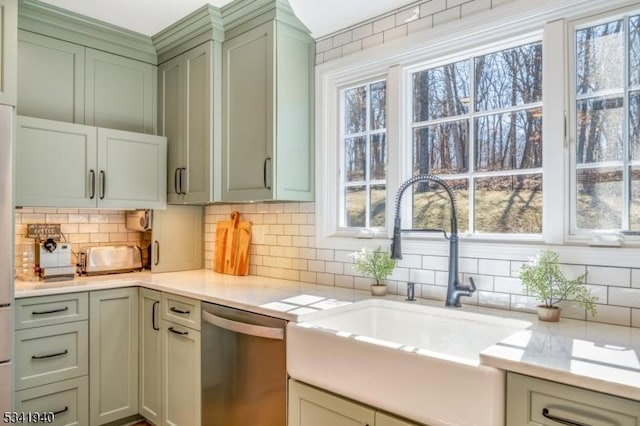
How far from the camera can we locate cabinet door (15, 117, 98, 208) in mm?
2428

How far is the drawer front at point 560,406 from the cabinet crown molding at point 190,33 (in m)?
2.43

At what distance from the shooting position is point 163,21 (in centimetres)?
274

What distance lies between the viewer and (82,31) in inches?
107

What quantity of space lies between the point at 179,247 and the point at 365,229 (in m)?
1.47

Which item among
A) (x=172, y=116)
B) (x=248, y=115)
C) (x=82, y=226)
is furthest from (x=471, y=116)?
(x=82, y=226)

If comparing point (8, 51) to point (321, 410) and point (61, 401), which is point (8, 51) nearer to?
point (61, 401)

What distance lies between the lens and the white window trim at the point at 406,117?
5.77ft

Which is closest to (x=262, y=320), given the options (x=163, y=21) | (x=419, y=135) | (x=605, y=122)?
(x=419, y=135)

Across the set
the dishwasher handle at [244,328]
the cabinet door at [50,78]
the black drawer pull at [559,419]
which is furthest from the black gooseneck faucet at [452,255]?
the cabinet door at [50,78]

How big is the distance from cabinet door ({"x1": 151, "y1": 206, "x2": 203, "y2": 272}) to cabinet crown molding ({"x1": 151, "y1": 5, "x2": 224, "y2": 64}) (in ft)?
3.61

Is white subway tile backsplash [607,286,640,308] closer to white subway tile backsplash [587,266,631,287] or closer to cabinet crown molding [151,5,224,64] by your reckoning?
white subway tile backsplash [587,266,631,287]

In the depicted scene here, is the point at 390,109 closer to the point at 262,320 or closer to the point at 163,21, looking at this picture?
the point at 262,320

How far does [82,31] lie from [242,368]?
7.50 feet

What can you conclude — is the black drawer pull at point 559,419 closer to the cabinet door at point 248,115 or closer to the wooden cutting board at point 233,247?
the cabinet door at point 248,115
